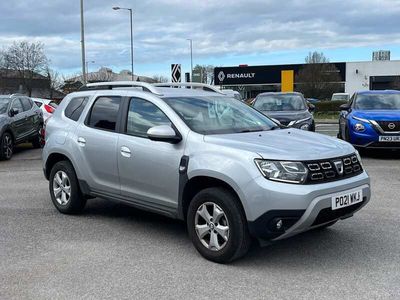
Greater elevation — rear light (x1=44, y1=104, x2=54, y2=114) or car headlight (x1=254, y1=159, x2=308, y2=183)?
rear light (x1=44, y1=104, x2=54, y2=114)

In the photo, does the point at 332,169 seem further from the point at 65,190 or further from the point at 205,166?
the point at 65,190

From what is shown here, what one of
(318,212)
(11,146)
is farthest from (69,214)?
(11,146)

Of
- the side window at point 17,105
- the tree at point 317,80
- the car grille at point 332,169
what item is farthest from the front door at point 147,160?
the tree at point 317,80

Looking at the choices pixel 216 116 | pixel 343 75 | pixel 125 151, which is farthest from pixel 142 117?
pixel 343 75

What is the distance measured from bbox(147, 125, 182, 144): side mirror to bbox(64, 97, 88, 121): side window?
186 cm

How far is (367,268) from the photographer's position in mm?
4562

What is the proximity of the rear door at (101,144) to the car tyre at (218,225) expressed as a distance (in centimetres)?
130

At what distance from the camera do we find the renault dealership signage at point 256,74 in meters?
63.7

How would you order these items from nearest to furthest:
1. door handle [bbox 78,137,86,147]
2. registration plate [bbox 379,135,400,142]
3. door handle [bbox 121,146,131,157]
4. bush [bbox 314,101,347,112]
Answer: door handle [bbox 121,146,131,157] < door handle [bbox 78,137,86,147] < registration plate [bbox 379,135,400,142] < bush [bbox 314,101,347,112]

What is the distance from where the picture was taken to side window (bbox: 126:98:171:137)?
541 cm

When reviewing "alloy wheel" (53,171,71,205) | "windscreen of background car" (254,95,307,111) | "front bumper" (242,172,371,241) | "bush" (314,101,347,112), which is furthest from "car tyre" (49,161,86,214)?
"bush" (314,101,347,112)

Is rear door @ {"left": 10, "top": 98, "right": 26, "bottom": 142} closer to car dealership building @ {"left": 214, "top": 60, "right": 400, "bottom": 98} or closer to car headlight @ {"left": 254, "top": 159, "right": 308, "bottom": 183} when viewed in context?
car headlight @ {"left": 254, "top": 159, "right": 308, "bottom": 183}

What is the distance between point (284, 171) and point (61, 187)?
3.39 meters

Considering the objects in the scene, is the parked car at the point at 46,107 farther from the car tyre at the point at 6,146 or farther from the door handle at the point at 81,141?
the door handle at the point at 81,141
